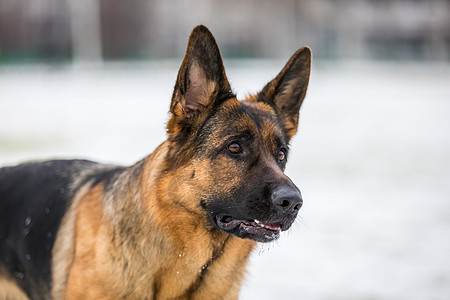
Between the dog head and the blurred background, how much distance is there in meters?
0.82

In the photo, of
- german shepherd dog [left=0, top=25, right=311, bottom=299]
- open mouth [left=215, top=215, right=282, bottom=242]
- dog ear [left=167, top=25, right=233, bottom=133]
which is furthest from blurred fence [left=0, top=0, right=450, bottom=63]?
open mouth [left=215, top=215, right=282, bottom=242]

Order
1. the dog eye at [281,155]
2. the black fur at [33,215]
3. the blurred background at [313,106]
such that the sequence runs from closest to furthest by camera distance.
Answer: the dog eye at [281,155], the black fur at [33,215], the blurred background at [313,106]

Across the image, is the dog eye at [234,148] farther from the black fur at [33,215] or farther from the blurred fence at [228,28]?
the blurred fence at [228,28]

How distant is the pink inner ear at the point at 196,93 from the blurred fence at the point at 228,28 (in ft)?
96.7

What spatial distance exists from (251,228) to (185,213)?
0.40 meters

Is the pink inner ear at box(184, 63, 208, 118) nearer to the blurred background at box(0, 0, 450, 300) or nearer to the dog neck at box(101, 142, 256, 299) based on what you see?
the dog neck at box(101, 142, 256, 299)

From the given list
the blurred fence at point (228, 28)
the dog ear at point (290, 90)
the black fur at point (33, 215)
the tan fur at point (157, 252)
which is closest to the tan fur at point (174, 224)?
the tan fur at point (157, 252)

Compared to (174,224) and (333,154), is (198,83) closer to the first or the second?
(174,224)

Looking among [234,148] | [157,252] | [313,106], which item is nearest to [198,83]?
[234,148]

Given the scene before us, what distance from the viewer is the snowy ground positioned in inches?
193

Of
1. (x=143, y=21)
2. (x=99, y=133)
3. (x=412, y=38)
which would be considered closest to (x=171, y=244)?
(x=99, y=133)

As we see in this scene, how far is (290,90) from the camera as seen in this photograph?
3.70 m

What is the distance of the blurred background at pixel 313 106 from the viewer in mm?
5273

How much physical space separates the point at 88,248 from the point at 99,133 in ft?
32.6
